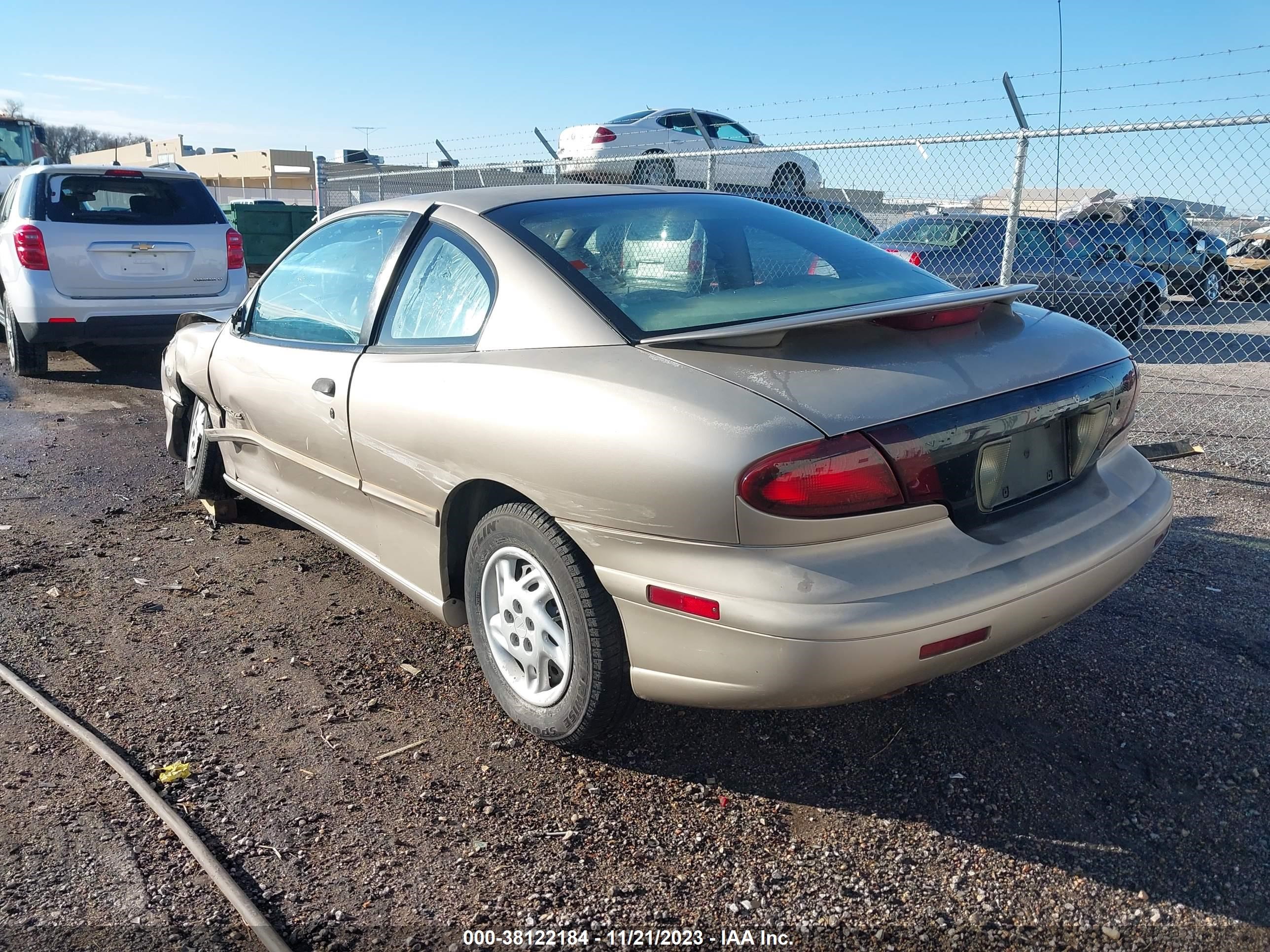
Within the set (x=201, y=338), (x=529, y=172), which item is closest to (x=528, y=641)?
(x=201, y=338)

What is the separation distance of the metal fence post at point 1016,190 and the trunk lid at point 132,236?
638 centimetres

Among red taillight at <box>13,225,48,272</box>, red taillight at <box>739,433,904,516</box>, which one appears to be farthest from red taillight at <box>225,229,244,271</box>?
red taillight at <box>739,433,904,516</box>

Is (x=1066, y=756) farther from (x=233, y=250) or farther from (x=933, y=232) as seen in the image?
(x=933, y=232)

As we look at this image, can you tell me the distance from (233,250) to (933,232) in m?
7.38

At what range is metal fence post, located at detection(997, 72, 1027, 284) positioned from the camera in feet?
20.1

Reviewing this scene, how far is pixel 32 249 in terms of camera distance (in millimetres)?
7980

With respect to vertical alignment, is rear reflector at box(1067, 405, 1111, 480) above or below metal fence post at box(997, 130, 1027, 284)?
below

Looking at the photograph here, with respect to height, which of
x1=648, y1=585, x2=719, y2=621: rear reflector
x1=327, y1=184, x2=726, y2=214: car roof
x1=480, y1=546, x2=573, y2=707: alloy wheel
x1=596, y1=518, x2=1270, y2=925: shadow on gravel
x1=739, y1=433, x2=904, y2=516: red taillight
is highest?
x1=327, y1=184, x2=726, y2=214: car roof

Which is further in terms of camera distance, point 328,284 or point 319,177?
point 319,177

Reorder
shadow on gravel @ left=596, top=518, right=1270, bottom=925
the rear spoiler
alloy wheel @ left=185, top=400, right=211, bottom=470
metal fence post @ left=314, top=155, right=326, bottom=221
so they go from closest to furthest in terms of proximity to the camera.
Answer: shadow on gravel @ left=596, top=518, right=1270, bottom=925, the rear spoiler, alloy wheel @ left=185, top=400, right=211, bottom=470, metal fence post @ left=314, top=155, right=326, bottom=221

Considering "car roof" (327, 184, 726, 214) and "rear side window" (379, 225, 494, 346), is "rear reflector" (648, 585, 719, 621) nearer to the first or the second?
"rear side window" (379, 225, 494, 346)

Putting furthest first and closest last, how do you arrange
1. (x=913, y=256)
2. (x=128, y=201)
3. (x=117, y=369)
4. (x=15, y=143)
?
(x=15, y=143) → (x=913, y=256) → (x=117, y=369) → (x=128, y=201)

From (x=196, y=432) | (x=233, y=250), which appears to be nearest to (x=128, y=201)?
(x=233, y=250)

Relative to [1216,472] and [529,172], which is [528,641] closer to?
[1216,472]
